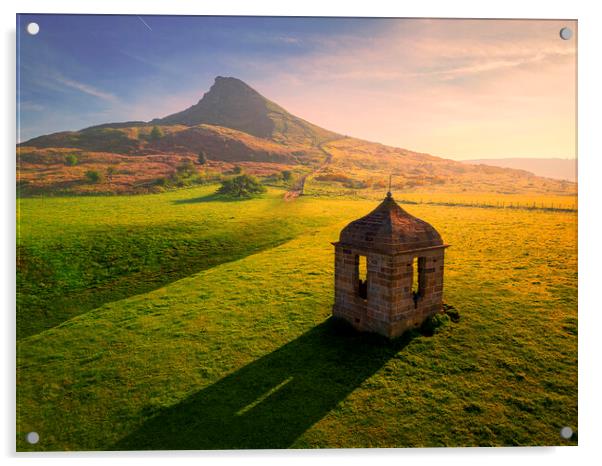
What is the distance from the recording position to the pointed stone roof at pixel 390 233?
7.86m

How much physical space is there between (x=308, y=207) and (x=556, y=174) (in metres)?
7.86

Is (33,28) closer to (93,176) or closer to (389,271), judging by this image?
(93,176)

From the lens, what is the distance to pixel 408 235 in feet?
26.3

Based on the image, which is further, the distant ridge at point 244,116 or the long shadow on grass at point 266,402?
the distant ridge at point 244,116

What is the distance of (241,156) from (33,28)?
7.16 metres

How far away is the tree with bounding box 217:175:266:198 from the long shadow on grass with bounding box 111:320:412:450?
286 inches

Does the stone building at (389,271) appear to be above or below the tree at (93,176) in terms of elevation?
below

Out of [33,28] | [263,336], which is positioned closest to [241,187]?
[263,336]

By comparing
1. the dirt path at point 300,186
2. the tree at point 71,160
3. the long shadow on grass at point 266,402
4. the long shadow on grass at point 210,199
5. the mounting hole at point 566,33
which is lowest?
the long shadow on grass at point 266,402

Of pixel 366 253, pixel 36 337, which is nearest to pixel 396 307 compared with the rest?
pixel 366 253

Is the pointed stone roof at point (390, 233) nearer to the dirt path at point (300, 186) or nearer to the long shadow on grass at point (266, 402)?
the long shadow on grass at point (266, 402)

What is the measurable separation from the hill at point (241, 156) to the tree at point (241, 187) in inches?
15.7

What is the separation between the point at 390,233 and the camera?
7855 millimetres

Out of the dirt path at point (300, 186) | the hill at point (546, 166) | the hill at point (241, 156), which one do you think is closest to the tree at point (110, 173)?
the hill at point (241, 156)
